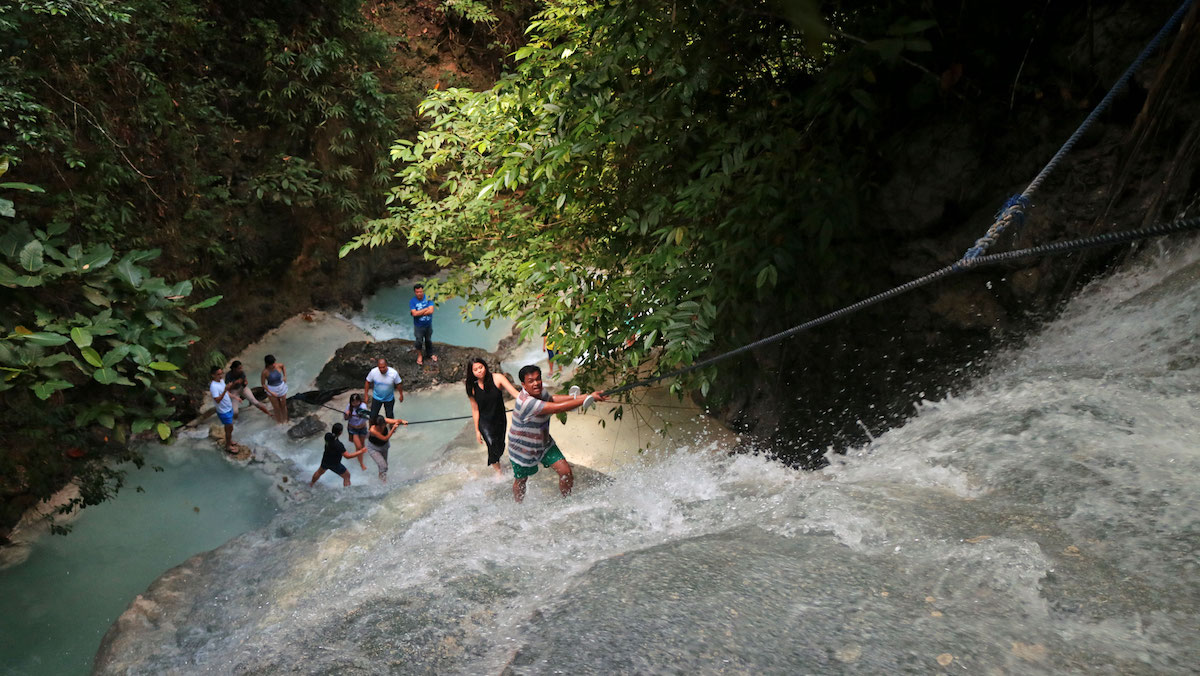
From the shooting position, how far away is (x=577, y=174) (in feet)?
16.0

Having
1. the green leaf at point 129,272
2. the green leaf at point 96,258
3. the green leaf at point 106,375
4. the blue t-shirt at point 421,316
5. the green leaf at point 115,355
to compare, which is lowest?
the blue t-shirt at point 421,316

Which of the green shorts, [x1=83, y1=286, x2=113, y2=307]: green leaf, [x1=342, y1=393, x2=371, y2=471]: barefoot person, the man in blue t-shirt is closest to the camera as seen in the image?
the green shorts

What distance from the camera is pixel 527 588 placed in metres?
3.01

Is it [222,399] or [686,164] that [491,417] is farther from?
[222,399]

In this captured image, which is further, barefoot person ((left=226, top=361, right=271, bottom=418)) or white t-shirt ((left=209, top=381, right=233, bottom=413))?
barefoot person ((left=226, top=361, right=271, bottom=418))

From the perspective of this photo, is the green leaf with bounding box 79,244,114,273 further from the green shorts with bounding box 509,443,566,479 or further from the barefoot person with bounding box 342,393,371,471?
the green shorts with bounding box 509,443,566,479

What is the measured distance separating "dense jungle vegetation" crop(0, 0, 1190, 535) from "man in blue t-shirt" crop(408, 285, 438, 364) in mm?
2391

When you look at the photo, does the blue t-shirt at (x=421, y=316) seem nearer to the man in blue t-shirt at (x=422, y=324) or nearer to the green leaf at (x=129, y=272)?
the man in blue t-shirt at (x=422, y=324)

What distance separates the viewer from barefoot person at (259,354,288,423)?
25.8 feet

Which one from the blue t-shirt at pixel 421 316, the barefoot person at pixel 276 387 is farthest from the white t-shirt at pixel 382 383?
the blue t-shirt at pixel 421 316

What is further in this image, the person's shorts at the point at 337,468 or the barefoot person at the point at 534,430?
the person's shorts at the point at 337,468

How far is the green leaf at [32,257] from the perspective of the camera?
5.38 metres

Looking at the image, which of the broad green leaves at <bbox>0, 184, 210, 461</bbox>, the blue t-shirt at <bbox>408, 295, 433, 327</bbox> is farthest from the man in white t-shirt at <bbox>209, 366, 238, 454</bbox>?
the blue t-shirt at <bbox>408, 295, 433, 327</bbox>

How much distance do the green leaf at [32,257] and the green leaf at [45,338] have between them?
554 mm
